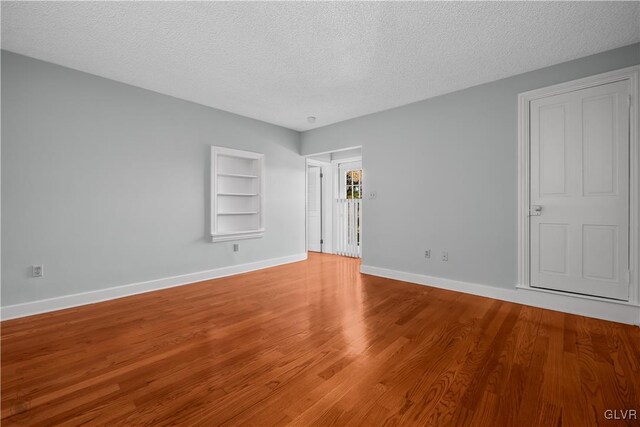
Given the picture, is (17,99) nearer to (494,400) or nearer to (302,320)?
(302,320)

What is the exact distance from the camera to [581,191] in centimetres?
284

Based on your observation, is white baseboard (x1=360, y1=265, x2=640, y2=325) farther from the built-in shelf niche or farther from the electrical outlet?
the electrical outlet

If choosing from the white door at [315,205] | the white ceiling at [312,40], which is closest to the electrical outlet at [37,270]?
the white ceiling at [312,40]

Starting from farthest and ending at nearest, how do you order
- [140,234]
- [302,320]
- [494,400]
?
[140,234], [302,320], [494,400]

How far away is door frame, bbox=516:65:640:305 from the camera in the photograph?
2572 mm

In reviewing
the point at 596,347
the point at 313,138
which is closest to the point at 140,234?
the point at 313,138

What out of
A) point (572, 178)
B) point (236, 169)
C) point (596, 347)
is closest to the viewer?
point (596, 347)

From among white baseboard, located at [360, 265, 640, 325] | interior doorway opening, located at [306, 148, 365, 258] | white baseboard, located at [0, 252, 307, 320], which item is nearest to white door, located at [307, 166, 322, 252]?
interior doorway opening, located at [306, 148, 365, 258]

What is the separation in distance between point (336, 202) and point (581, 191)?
4.42 meters

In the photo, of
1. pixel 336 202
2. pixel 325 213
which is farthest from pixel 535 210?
pixel 325 213

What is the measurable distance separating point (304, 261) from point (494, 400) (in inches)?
169

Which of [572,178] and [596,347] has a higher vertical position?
[572,178]

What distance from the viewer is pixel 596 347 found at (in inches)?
85.4

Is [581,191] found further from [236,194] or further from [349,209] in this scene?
[236,194]
